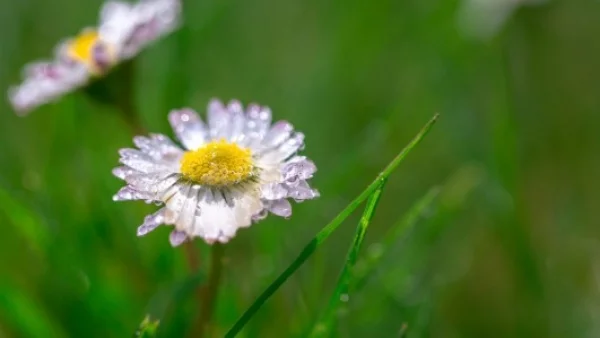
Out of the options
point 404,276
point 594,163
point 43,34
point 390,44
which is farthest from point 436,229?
point 43,34

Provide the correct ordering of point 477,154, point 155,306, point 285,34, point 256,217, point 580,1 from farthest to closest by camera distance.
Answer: point 285,34 → point 580,1 → point 477,154 → point 155,306 → point 256,217

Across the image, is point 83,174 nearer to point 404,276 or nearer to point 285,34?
point 404,276

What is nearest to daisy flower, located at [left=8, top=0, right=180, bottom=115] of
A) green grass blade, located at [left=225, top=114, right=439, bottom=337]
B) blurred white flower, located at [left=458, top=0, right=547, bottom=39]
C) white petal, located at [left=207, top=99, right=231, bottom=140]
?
white petal, located at [left=207, top=99, right=231, bottom=140]

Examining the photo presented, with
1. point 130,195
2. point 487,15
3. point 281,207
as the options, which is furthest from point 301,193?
point 487,15

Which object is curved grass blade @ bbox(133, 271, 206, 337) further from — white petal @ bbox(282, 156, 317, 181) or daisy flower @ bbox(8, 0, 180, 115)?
daisy flower @ bbox(8, 0, 180, 115)

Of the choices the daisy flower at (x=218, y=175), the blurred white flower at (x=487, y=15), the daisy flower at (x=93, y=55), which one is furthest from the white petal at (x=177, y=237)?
the blurred white flower at (x=487, y=15)
